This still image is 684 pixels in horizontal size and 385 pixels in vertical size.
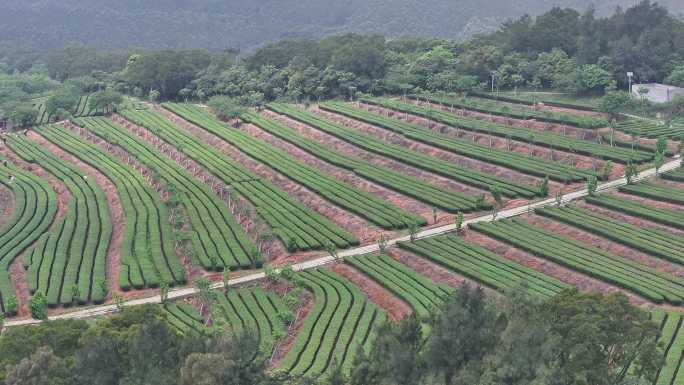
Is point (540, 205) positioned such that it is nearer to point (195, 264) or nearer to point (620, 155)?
point (620, 155)

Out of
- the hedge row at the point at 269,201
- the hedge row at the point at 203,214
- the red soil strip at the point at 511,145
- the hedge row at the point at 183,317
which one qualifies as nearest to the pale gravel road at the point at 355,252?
the hedge row at the point at 183,317

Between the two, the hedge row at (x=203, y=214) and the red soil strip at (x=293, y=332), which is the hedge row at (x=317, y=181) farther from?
the red soil strip at (x=293, y=332)

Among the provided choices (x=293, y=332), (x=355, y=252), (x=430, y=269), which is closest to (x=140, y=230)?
(x=355, y=252)

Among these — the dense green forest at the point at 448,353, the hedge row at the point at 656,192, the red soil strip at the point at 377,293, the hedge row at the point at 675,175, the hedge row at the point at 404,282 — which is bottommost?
the red soil strip at the point at 377,293

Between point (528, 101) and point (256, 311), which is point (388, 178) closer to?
point (256, 311)

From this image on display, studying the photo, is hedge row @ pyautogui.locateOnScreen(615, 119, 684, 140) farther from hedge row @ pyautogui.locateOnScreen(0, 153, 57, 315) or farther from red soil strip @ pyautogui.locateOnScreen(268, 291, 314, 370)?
hedge row @ pyautogui.locateOnScreen(0, 153, 57, 315)

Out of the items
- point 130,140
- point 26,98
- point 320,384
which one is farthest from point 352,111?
point 320,384
